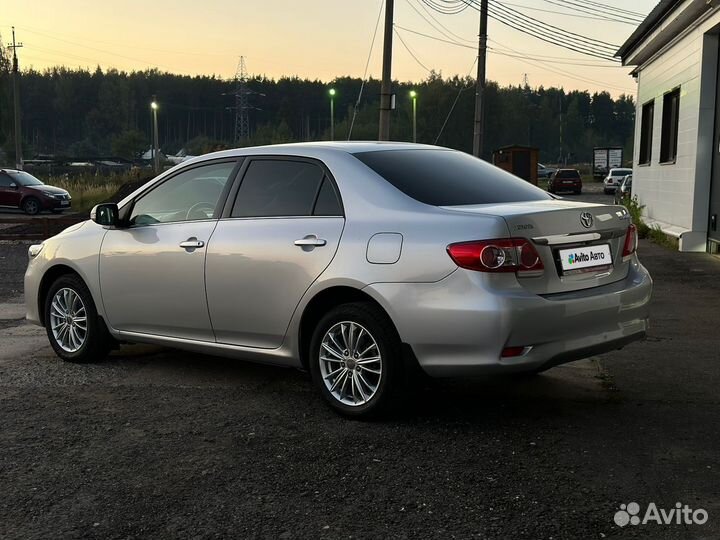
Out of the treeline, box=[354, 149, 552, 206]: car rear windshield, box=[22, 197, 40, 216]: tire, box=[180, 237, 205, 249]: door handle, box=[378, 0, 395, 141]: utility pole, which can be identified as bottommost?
box=[22, 197, 40, 216]: tire

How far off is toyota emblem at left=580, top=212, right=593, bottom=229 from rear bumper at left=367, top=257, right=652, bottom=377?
363 mm

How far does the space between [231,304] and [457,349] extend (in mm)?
1677

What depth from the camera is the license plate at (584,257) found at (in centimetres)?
453

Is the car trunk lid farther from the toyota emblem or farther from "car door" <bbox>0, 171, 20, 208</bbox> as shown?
"car door" <bbox>0, 171, 20, 208</bbox>

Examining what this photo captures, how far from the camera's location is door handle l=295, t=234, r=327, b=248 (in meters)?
4.91

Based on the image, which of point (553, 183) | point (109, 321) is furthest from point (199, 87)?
point (109, 321)

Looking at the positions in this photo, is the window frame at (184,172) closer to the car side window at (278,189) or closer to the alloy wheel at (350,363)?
the car side window at (278,189)

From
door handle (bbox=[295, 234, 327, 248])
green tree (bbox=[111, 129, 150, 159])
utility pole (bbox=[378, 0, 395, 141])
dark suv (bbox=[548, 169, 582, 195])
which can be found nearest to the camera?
door handle (bbox=[295, 234, 327, 248])

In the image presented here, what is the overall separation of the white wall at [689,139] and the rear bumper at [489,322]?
1030 centimetres

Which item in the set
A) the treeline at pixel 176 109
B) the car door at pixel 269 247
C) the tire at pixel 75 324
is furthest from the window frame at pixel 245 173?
the treeline at pixel 176 109

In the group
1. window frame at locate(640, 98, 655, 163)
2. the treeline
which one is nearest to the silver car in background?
window frame at locate(640, 98, 655, 163)

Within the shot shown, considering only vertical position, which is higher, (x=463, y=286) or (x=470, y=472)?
(x=463, y=286)

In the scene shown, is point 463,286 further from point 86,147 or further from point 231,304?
point 86,147

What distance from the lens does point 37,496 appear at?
12.2 feet
